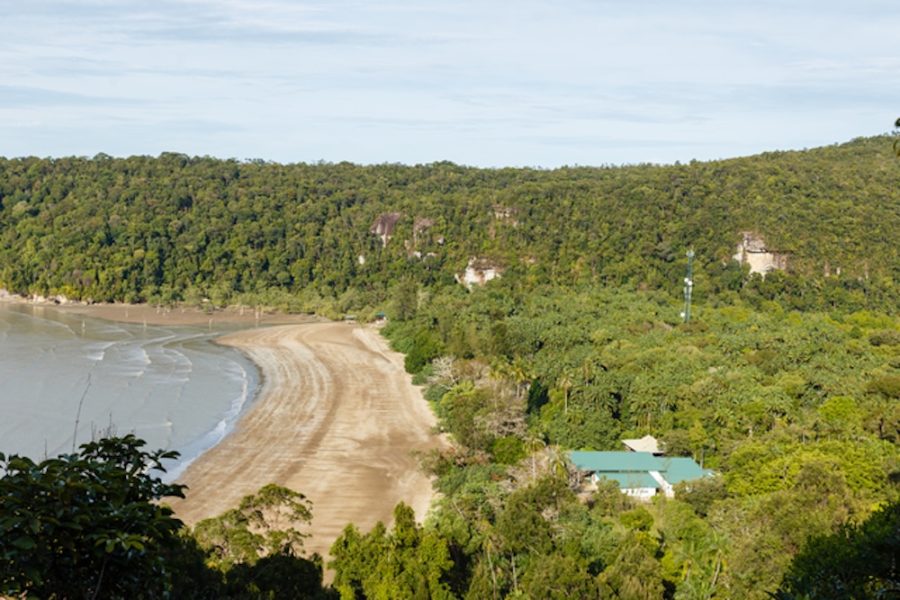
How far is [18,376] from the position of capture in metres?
64.8

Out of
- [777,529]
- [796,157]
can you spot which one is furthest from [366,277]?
[777,529]

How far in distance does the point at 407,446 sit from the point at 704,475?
15.5 meters

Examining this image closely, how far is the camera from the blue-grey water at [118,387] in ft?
160

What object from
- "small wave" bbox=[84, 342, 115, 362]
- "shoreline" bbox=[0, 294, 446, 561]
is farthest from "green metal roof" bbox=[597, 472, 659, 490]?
"small wave" bbox=[84, 342, 115, 362]

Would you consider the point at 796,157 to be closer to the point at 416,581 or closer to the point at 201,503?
the point at 201,503

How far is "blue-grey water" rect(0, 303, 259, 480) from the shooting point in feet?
160

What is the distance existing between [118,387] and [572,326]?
34722mm

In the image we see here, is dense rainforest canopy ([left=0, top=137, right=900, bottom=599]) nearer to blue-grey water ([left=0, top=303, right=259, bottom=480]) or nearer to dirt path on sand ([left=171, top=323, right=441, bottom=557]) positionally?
dirt path on sand ([left=171, top=323, right=441, bottom=557])

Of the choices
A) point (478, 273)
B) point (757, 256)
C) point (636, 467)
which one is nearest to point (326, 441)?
point (636, 467)

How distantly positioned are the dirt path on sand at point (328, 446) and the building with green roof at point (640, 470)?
7107 millimetres

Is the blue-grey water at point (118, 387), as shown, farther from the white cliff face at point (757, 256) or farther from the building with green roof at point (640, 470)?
the white cliff face at point (757, 256)

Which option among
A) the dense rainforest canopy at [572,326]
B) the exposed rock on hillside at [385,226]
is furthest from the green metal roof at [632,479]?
the exposed rock on hillside at [385,226]

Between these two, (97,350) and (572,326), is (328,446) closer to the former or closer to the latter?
(572,326)

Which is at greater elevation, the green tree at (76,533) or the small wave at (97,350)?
the green tree at (76,533)
